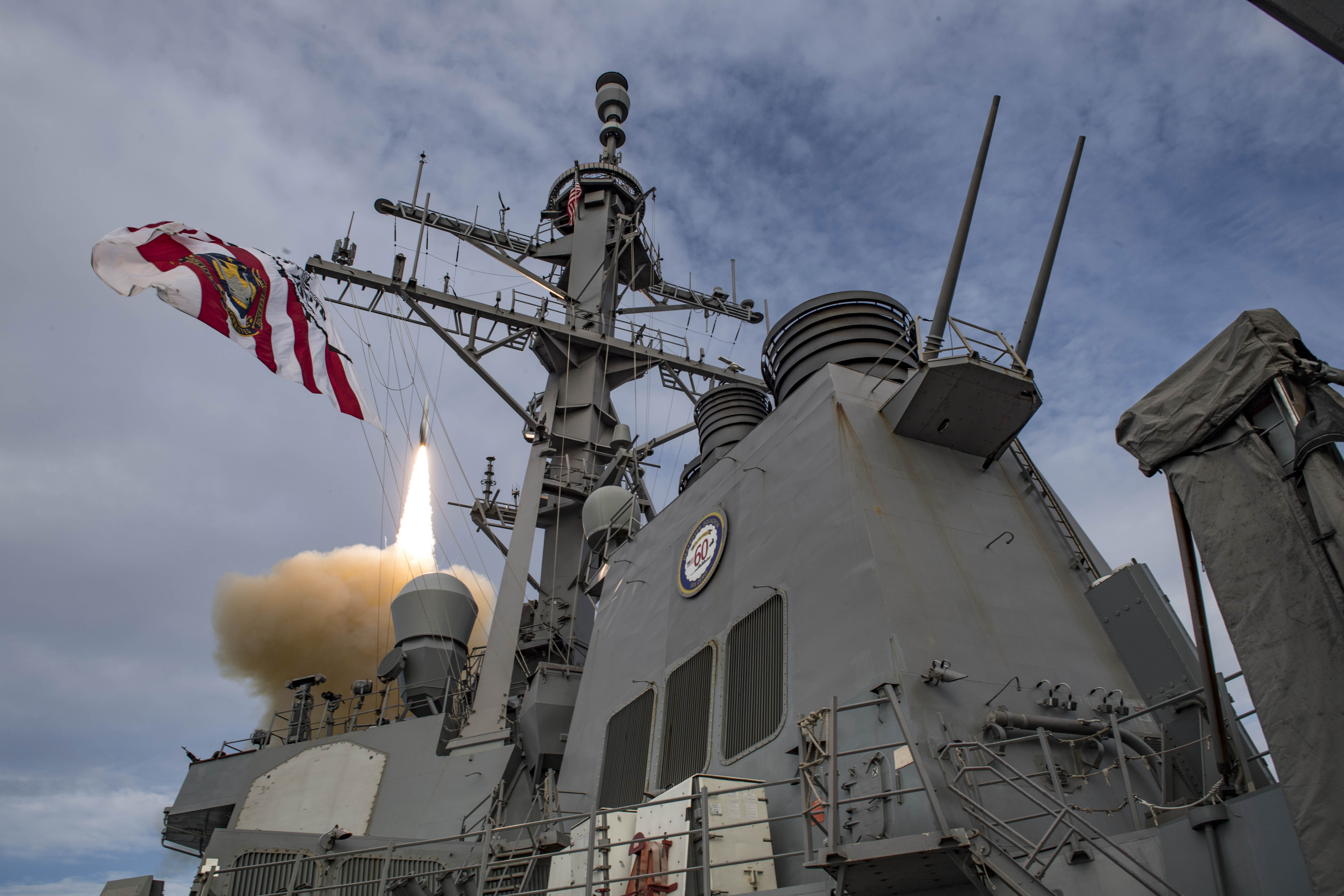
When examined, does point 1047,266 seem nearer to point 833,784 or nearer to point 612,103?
point 833,784

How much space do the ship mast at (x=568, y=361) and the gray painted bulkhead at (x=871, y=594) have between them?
4651mm

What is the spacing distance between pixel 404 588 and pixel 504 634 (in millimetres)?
3723

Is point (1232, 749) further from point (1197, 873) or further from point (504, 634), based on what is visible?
point (504, 634)

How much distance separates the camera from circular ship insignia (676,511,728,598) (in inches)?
339

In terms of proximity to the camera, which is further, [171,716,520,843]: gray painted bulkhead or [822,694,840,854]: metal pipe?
[171,716,520,843]: gray painted bulkhead

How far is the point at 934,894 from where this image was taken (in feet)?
15.5

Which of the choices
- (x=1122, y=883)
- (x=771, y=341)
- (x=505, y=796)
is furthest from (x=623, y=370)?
(x=1122, y=883)

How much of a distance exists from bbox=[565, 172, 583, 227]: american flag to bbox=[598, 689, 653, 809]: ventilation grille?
13.3 meters

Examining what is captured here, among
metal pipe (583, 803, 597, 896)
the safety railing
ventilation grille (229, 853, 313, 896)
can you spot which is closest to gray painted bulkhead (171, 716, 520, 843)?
ventilation grille (229, 853, 313, 896)

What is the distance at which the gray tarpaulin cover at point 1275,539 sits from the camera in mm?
2920

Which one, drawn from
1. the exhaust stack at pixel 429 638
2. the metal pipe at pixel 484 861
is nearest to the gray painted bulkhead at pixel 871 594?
the metal pipe at pixel 484 861

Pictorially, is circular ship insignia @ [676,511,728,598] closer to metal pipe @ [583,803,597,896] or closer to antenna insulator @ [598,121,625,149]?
metal pipe @ [583,803,597,896]

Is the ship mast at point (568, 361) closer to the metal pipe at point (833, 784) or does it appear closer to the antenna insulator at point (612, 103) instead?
the antenna insulator at point (612, 103)

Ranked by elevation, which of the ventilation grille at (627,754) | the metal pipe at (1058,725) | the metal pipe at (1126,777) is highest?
the ventilation grille at (627,754)
